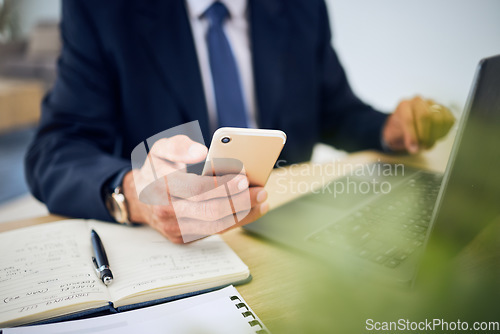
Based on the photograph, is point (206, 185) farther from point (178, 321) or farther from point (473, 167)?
point (473, 167)

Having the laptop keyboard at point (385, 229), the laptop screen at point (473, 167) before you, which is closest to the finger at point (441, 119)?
the laptop keyboard at point (385, 229)

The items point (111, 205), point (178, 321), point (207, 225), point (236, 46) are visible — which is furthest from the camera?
point (236, 46)

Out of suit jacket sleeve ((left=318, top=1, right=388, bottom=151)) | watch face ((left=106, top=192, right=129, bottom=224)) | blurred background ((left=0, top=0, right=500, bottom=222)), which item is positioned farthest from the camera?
blurred background ((left=0, top=0, right=500, bottom=222))

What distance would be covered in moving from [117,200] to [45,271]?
5.8 inches

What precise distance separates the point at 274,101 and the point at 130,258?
551 mm

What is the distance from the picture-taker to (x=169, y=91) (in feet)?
2.64

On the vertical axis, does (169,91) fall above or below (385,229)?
above

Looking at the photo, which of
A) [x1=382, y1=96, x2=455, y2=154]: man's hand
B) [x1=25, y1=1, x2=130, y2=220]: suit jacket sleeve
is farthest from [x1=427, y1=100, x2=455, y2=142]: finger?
[x1=25, y1=1, x2=130, y2=220]: suit jacket sleeve

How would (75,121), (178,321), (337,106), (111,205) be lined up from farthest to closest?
(337,106) < (75,121) < (111,205) < (178,321)

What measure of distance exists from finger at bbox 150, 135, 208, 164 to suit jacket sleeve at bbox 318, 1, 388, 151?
62cm

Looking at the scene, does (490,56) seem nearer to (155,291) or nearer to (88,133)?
(155,291)

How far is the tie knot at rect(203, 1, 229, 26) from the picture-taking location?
0.84 m

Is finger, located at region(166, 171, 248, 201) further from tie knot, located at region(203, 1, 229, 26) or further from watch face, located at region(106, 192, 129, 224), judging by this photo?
tie knot, located at region(203, 1, 229, 26)

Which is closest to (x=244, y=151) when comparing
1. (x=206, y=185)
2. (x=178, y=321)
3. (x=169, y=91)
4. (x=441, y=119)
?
(x=206, y=185)
